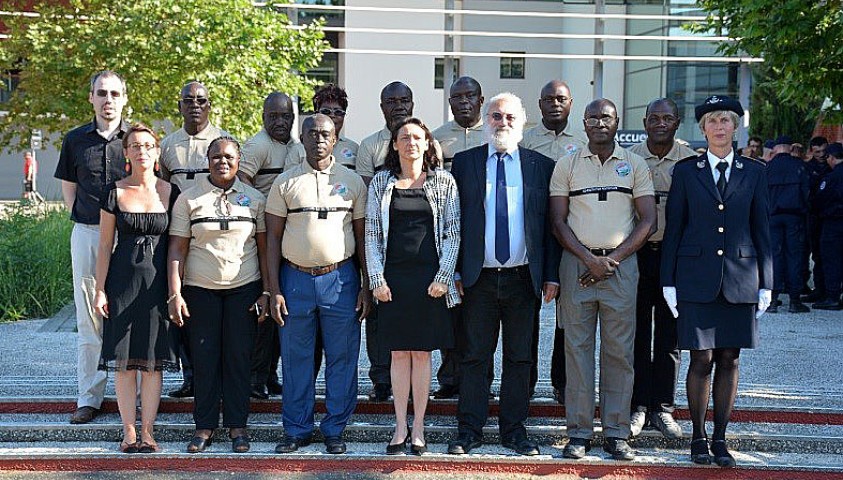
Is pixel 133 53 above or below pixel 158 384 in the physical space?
above

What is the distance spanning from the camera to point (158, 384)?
5.81 metres

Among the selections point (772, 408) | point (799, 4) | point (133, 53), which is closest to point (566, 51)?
point (133, 53)

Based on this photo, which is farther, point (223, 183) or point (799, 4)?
point (799, 4)

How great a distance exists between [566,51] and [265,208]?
28944 millimetres

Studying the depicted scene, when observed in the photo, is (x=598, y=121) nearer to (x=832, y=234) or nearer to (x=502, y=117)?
(x=502, y=117)

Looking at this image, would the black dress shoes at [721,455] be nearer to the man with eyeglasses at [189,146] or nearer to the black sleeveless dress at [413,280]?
the black sleeveless dress at [413,280]

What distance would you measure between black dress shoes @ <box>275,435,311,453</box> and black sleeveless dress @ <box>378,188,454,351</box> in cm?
89

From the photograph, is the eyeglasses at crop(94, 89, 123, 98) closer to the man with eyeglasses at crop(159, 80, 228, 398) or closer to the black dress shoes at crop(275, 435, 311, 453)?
the man with eyeglasses at crop(159, 80, 228, 398)

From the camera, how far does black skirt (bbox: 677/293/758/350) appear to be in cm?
557

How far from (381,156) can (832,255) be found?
7594 millimetres

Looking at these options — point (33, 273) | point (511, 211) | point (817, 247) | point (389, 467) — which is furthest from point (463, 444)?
point (817, 247)

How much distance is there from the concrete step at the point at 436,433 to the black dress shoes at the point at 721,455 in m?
0.42

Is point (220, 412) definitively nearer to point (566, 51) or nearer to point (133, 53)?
point (133, 53)

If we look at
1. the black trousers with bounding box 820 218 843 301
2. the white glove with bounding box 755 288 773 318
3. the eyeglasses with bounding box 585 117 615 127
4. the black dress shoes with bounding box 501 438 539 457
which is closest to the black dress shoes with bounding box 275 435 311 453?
the black dress shoes with bounding box 501 438 539 457
